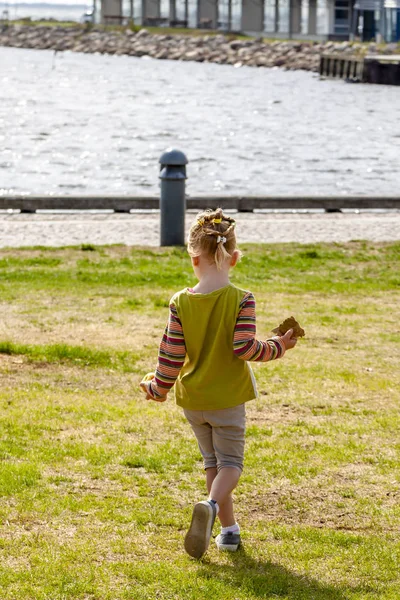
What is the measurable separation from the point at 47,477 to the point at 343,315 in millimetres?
4361

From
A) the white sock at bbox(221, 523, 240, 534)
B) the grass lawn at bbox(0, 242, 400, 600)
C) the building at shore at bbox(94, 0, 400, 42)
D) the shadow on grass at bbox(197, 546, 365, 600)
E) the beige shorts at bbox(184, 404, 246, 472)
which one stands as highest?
the building at shore at bbox(94, 0, 400, 42)

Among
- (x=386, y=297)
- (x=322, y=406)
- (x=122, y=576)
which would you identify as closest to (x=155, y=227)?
(x=386, y=297)

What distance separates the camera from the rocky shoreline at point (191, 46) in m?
105

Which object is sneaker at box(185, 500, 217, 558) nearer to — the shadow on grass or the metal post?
the shadow on grass

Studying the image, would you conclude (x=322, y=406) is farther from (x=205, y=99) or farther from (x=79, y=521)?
(x=205, y=99)

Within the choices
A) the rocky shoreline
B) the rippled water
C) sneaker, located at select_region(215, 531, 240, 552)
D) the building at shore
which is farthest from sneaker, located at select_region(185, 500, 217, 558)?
the building at shore

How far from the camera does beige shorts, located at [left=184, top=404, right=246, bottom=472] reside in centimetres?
443

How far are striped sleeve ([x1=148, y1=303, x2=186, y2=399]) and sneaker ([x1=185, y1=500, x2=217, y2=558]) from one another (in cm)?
52

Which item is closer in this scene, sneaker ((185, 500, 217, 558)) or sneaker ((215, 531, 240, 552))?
sneaker ((185, 500, 217, 558))

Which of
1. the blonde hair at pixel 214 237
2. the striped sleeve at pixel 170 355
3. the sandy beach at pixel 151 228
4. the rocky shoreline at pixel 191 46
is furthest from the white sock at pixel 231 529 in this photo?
the rocky shoreline at pixel 191 46

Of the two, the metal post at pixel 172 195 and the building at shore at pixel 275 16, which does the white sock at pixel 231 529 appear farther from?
the building at shore at pixel 275 16

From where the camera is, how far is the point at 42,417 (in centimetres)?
622

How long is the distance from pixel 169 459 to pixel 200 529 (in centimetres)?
132

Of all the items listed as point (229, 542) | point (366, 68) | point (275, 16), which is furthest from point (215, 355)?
point (275, 16)
